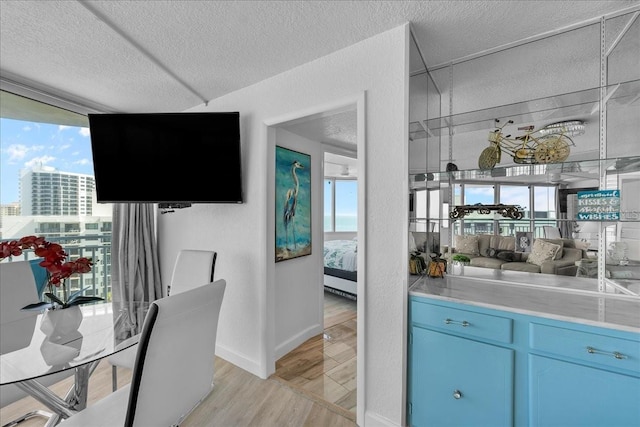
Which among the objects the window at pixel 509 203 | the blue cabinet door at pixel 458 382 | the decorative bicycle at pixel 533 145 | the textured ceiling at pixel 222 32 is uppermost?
the textured ceiling at pixel 222 32

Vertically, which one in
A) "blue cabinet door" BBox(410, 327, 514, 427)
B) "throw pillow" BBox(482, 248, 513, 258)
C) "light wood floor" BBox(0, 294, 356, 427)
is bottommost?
"light wood floor" BBox(0, 294, 356, 427)

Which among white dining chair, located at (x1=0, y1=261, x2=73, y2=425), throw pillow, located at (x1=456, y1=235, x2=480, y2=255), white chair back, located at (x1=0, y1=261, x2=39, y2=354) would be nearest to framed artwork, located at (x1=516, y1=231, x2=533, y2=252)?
throw pillow, located at (x1=456, y1=235, x2=480, y2=255)

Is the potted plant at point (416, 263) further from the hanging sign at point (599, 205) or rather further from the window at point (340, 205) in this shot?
the window at point (340, 205)

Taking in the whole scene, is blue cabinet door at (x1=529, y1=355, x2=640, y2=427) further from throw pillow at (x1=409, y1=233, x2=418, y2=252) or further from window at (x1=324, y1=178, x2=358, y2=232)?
window at (x1=324, y1=178, x2=358, y2=232)

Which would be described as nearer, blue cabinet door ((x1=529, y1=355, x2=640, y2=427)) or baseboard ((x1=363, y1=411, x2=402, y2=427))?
blue cabinet door ((x1=529, y1=355, x2=640, y2=427))

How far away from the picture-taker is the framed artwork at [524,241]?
6.32ft

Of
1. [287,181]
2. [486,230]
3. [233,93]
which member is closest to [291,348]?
[287,181]

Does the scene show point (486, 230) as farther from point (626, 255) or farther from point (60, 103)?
point (60, 103)

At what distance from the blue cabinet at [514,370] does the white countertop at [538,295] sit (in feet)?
0.13

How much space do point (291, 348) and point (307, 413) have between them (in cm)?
93

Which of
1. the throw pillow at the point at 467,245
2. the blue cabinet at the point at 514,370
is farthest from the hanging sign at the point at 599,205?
the blue cabinet at the point at 514,370

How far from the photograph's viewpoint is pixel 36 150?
2.75m

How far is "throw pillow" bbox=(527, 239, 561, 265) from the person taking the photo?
1.88m

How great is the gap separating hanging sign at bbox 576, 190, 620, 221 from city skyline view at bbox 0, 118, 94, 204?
4.12 metres
